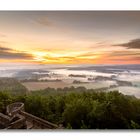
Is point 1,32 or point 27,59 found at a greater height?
point 1,32

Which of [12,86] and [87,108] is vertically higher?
[12,86]

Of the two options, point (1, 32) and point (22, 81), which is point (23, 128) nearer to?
point (22, 81)

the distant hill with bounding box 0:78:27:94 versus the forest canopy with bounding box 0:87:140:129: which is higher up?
the distant hill with bounding box 0:78:27:94

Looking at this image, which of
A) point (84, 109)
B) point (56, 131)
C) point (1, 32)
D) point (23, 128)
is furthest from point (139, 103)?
point (1, 32)

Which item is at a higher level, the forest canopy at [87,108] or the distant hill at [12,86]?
the distant hill at [12,86]

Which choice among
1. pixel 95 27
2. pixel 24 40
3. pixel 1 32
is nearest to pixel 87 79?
pixel 95 27

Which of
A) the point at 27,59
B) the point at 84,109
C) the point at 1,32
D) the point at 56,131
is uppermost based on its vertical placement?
the point at 1,32

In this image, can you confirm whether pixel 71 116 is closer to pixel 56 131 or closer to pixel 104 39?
pixel 56 131
